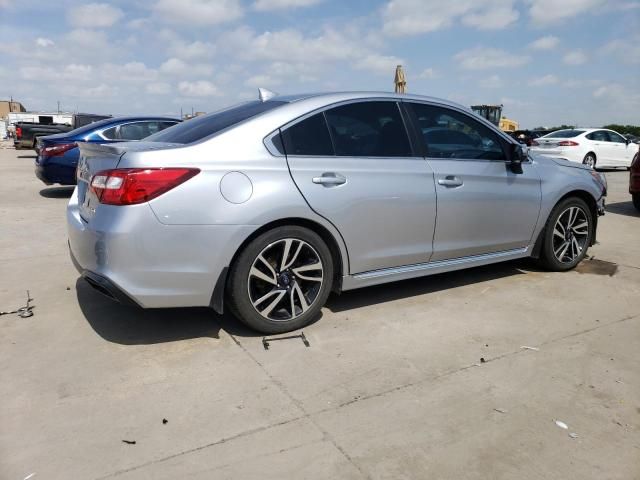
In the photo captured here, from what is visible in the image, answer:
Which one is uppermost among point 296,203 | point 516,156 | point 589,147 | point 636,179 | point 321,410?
point 589,147

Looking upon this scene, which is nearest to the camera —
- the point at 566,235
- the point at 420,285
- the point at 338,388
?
the point at 338,388

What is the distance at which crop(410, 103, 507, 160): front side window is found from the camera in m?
4.22

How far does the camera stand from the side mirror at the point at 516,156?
4.61m

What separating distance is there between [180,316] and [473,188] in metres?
2.48

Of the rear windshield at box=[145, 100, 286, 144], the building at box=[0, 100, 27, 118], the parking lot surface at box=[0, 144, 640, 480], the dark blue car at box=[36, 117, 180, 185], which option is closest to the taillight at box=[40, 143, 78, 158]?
the dark blue car at box=[36, 117, 180, 185]

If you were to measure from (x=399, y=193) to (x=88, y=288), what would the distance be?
266cm

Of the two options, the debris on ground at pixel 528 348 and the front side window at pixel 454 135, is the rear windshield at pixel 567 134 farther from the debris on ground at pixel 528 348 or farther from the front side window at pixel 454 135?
the debris on ground at pixel 528 348

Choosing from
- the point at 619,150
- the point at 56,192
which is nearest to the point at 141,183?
the point at 56,192

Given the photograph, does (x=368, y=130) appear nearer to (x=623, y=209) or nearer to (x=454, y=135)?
(x=454, y=135)

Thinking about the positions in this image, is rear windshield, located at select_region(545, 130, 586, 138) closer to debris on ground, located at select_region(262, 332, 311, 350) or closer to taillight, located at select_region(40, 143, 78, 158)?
taillight, located at select_region(40, 143, 78, 158)

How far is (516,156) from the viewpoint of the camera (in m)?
4.64

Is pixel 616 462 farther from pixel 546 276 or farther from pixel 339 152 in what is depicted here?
pixel 546 276

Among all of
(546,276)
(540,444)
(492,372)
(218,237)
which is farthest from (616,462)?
(546,276)

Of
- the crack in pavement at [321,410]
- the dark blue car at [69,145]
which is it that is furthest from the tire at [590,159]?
the crack in pavement at [321,410]
